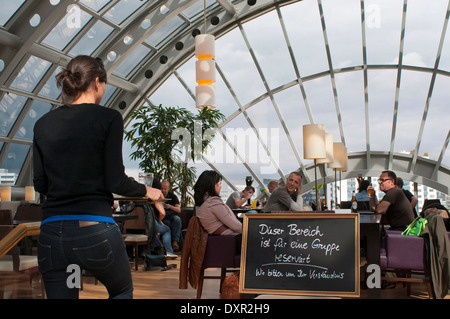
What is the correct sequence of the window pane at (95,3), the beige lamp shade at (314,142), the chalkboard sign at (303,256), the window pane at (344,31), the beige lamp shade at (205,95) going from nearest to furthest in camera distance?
the chalkboard sign at (303,256) < the beige lamp shade at (314,142) < the beige lamp shade at (205,95) < the window pane at (95,3) < the window pane at (344,31)

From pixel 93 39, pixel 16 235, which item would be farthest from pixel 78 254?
pixel 93 39

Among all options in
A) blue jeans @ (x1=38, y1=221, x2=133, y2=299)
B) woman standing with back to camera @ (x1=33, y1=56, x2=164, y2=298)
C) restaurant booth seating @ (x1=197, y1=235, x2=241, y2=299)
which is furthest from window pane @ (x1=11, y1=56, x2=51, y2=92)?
blue jeans @ (x1=38, y1=221, x2=133, y2=299)

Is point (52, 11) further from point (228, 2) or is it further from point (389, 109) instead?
point (389, 109)

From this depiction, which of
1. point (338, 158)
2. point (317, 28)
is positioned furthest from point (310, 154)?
point (317, 28)

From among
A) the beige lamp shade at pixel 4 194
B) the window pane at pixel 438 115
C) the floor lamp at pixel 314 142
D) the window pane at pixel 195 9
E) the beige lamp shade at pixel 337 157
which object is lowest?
the beige lamp shade at pixel 4 194

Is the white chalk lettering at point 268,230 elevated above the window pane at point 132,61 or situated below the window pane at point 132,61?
below

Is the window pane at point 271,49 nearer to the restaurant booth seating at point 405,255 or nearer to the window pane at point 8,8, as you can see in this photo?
the window pane at point 8,8

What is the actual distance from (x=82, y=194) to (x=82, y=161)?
0.10m

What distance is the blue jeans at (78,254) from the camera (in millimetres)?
1314

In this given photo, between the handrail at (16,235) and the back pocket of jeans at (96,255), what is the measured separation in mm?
729

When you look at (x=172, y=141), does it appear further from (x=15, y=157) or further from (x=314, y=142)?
(x=314, y=142)

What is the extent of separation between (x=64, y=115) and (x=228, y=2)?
1034 centimetres

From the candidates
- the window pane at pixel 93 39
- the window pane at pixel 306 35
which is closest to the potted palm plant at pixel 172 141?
the window pane at pixel 93 39

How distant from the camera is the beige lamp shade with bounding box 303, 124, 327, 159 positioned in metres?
4.49
